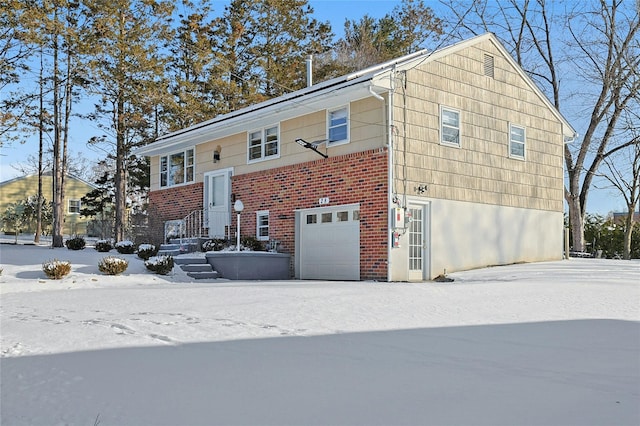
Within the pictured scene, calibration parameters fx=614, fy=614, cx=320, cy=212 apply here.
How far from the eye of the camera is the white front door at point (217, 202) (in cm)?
1970

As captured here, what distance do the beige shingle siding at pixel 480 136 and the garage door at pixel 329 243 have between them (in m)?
1.96

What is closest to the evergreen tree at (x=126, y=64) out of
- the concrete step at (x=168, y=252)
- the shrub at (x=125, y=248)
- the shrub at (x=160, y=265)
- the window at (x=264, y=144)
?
the shrub at (x=125, y=248)

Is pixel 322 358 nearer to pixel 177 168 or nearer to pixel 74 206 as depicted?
pixel 177 168

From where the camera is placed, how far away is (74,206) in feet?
139

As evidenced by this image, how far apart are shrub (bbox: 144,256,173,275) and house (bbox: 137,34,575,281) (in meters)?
3.28

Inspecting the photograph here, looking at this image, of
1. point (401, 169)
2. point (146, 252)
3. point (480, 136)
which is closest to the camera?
point (401, 169)

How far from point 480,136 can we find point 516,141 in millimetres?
1889

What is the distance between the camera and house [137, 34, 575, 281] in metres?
15.1

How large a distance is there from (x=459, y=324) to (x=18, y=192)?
137 ft

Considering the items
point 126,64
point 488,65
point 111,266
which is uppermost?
point 126,64

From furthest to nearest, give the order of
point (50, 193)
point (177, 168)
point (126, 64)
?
point (50, 193), point (126, 64), point (177, 168)

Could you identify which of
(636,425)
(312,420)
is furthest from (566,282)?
(312,420)

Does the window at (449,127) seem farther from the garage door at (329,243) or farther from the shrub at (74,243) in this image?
the shrub at (74,243)

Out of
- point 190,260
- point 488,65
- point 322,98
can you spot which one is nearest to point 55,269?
point 190,260
